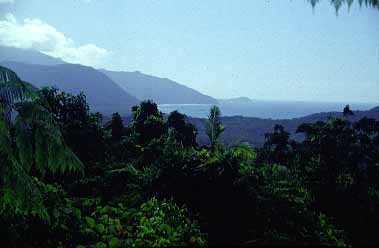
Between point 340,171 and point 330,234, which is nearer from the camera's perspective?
point 330,234

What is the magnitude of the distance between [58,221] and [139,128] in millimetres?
25719

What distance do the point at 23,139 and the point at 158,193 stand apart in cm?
617

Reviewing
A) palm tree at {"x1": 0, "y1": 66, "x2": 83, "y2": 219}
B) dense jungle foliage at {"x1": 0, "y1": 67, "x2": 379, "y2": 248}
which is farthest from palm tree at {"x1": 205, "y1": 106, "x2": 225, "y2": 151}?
palm tree at {"x1": 0, "y1": 66, "x2": 83, "y2": 219}

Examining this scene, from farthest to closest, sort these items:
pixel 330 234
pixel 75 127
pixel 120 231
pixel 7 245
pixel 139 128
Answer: pixel 139 128
pixel 75 127
pixel 330 234
pixel 120 231
pixel 7 245

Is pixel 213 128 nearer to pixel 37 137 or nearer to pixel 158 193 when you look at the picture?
pixel 158 193

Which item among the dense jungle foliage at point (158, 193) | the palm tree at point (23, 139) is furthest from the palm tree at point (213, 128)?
the palm tree at point (23, 139)

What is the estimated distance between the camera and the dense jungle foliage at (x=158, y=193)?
354 cm

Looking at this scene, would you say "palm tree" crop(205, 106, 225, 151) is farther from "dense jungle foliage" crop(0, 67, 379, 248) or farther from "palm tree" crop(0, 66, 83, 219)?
"palm tree" crop(0, 66, 83, 219)

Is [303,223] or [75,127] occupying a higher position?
[75,127]

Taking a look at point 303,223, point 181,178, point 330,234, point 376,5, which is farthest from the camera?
point 181,178

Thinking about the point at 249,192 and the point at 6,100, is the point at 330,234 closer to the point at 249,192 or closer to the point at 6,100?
the point at 249,192

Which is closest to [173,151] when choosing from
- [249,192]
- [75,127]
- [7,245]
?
[249,192]

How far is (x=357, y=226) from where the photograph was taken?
11930 millimetres

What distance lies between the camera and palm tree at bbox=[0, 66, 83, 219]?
3322 mm
